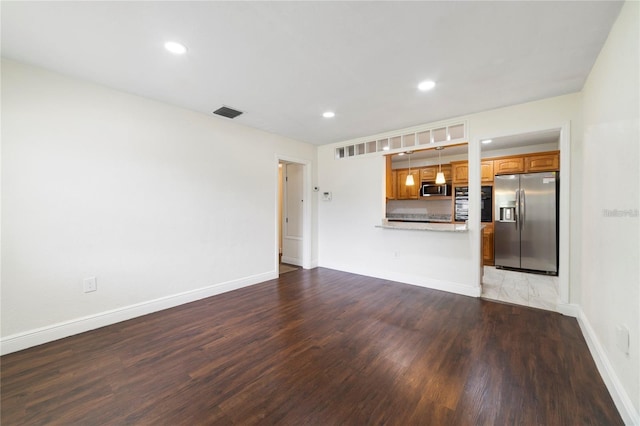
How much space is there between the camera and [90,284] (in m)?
2.68

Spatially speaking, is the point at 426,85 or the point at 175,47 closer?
the point at 175,47

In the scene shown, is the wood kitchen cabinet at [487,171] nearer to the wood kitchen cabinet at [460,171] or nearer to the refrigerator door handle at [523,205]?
the wood kitchen cabinet at [460,171]

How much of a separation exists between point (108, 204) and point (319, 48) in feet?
9.09

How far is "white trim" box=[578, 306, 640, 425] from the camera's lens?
1470mm

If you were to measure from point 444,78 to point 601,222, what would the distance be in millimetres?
1896

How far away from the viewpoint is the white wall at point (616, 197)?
1.49m

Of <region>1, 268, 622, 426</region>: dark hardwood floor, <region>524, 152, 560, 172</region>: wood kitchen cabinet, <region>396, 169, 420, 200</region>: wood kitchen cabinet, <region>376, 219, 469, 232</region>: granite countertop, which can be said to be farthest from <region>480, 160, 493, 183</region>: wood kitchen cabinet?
<region>1, 268, 622, 426</region>: dark hardwood floor

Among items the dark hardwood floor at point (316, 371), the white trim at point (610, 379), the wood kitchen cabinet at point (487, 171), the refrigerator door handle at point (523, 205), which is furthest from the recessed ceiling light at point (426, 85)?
the refrigerator door handle at point (523, 205)

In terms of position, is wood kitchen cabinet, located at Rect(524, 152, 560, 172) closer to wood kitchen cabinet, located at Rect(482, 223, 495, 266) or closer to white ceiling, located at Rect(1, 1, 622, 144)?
wood kitchen cabinet, located at Rect(482, 223, 495, 266)

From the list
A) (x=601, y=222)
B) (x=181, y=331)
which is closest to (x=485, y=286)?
(x=601, y=222)

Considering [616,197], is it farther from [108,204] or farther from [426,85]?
[108,204]

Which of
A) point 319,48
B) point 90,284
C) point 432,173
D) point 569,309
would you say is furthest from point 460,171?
point 90,284

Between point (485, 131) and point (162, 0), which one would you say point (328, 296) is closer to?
point (485, 131)

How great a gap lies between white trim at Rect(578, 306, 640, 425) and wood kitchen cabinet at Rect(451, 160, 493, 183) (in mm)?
3622
